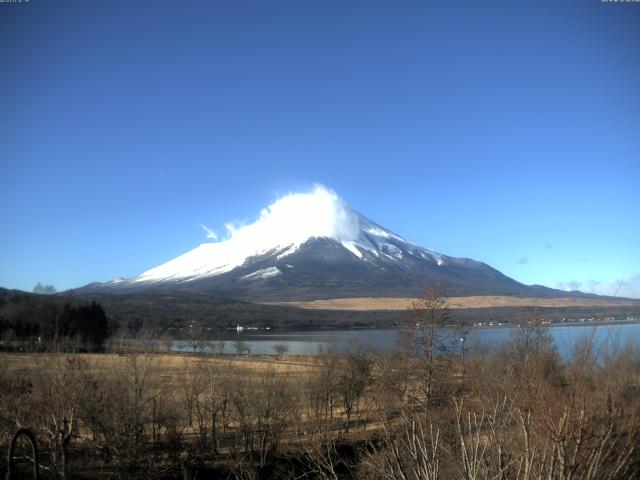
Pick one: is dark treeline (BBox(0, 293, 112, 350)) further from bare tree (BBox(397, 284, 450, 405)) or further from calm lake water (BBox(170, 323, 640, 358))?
bare tree (BBox(397, 284, 450, 405))

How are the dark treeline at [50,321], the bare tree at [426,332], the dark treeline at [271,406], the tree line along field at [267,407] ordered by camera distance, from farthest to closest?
1. the dark treeline at [50,321]
2. the bare tree at [426,332]
3. the dark treeline at [271,406]
4. the tree line along field at [267,407]

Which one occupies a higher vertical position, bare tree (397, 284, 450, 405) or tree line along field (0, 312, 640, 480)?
bare tree (397, 284, 450, 405)

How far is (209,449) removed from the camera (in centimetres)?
2758

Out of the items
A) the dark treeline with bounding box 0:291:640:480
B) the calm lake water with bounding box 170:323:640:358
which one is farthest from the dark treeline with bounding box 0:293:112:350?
the dark treeline with bounding box 0:291:640:480

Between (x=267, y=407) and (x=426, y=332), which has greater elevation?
(x=426, y=332)

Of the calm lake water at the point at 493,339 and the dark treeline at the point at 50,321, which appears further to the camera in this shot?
A: the dark treeline at the point at 50,321

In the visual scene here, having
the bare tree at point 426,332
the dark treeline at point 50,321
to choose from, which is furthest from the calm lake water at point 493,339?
the dark treeline at point 50,321

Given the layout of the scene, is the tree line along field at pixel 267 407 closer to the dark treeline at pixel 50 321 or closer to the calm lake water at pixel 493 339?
the calm lake water at pixel 493 339

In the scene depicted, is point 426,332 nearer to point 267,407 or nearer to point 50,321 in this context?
point 267,407

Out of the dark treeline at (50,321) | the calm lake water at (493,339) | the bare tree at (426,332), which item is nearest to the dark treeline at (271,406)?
the bare tree at (426,332)

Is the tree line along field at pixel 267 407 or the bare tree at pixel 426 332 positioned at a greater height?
the bare tree at pixel 426 332

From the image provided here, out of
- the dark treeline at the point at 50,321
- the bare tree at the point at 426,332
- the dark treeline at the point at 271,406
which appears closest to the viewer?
the dark treeline at the point at 271,406

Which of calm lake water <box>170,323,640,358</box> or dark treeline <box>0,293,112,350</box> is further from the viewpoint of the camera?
dark treeline <box>0,293,112,350</box>

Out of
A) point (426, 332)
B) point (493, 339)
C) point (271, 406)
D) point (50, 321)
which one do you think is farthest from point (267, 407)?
point (50, 321)
